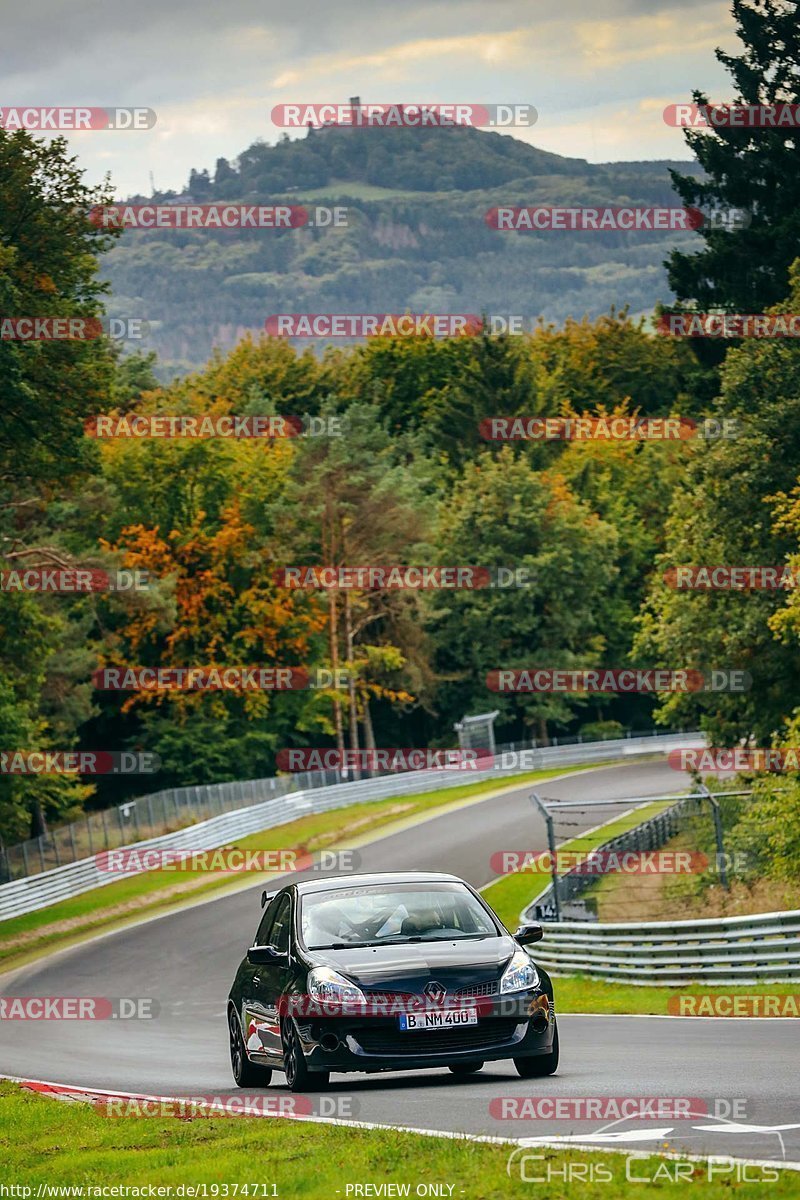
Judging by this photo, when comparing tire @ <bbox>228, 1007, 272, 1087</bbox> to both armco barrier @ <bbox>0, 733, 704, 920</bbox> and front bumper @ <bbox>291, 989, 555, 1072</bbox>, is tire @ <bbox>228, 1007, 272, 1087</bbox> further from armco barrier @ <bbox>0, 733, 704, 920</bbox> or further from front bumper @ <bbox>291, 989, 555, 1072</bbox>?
armco barrier @ <bbox>0, 733, 704, 920</bbox>

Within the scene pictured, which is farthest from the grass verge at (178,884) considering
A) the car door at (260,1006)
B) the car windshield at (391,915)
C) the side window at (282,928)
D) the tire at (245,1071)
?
the car windshield at (391,915)

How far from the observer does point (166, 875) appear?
50438 mm

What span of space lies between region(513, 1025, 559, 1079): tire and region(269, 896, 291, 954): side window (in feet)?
6.06

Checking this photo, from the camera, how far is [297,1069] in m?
11.8

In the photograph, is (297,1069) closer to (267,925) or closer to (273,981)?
(273,981)

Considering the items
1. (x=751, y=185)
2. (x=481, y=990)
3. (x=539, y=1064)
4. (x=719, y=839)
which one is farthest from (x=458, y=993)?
(x=751, y=185)

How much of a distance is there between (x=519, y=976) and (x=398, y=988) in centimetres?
83

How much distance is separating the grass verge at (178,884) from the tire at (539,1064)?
1109 inches

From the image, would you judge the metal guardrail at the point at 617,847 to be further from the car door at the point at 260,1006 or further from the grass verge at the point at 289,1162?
the grass verge at the point at 289,1162

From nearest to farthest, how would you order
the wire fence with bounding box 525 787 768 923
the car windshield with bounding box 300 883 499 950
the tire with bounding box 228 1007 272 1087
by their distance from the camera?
the car windshield with bounding box 300 883 499 950
the tire with bounding box 228 1007 272 1087
the wire fence with bounding box 525 787 768 923

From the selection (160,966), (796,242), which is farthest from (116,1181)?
(796,242)

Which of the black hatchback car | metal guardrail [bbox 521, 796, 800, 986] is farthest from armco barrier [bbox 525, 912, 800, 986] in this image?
the black hatchback car

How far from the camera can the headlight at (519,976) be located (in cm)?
1162

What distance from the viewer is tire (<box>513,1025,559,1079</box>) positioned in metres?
12.0
